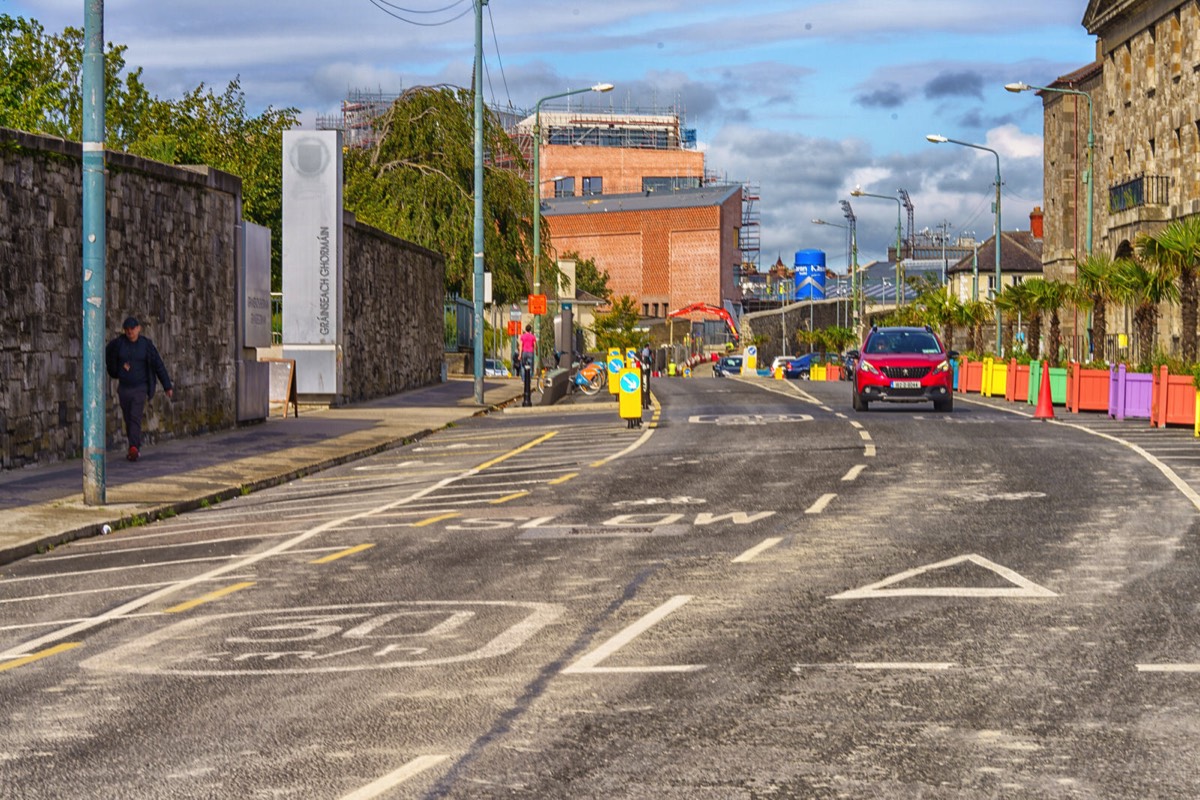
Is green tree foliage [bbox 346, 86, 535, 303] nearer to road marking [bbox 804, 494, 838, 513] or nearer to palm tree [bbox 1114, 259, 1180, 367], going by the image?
palm tree [bbox 1114, 259, 1180, 367]

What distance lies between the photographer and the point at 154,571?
12.4 m

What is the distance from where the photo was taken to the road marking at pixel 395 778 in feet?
19.6

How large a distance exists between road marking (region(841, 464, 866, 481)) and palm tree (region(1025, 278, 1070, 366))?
92.0 feet

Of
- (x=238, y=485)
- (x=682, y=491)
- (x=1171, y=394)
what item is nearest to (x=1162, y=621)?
(x=682, y=491)

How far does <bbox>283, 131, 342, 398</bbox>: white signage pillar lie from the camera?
1385 inches

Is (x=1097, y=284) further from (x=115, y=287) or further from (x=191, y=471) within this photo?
(x=191, y=471)

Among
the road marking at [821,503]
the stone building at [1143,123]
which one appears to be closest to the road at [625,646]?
the road marking at [821,503]

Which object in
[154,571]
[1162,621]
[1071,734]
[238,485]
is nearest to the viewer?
[1071,734]

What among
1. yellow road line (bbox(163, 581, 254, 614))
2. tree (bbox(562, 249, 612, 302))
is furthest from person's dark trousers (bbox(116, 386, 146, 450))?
tree (bbox(562, 249, 612, 302))

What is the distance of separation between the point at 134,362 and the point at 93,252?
191 inches

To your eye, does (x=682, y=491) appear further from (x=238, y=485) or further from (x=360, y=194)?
(x=360, y=194)

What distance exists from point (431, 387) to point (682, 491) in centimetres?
3233

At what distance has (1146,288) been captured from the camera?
36844mm

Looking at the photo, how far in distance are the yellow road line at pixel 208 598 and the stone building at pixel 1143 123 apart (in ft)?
130
